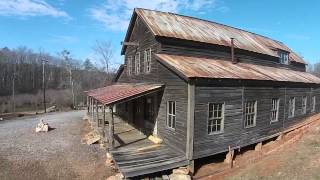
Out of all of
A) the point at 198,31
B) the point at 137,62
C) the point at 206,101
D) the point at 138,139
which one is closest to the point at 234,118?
the point at 206,101

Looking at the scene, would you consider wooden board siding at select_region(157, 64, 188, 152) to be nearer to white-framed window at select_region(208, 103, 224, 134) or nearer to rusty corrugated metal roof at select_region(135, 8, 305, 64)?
white-framed window at select_region(208, 103, 224, 134)

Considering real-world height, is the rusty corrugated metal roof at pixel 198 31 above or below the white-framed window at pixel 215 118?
above

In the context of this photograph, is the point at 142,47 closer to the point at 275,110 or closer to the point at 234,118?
the point at 234,118

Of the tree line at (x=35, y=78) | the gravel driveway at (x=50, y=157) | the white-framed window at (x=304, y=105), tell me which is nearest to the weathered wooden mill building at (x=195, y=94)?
the white-framed window at (x=304, y=105)

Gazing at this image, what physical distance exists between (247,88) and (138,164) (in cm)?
743

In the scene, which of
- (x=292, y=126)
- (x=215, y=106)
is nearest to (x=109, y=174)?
(x=215, y=106)

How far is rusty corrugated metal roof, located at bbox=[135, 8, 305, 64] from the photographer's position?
723 inches

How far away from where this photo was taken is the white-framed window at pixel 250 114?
16.3 metres

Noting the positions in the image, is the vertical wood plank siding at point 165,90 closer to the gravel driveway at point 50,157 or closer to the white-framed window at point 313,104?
the gravel driveway at point 50,157

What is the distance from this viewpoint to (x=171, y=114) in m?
15.2

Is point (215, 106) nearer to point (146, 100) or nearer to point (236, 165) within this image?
point (236, 165)

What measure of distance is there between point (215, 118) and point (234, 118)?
1.53m

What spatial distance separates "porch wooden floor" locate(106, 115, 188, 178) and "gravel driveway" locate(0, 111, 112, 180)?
123 cm

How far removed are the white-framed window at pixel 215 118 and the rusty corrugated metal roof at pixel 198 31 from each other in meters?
5.38
